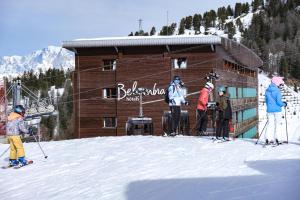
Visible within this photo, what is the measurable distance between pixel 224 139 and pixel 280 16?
124m

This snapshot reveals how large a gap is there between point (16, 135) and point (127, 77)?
22329mm

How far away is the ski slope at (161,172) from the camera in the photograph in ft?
24.0

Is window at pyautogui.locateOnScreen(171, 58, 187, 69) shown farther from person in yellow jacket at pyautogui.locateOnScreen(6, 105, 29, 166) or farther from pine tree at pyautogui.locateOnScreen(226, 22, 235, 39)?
pine tree at pyautogui.locateOnScreen(226, 22, 235, 39)

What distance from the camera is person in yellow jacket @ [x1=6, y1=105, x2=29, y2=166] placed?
35.9ft

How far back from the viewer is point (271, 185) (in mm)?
7285

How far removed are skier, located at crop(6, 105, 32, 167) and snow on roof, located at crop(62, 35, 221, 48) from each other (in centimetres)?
2162

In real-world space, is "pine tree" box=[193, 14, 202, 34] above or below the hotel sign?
above

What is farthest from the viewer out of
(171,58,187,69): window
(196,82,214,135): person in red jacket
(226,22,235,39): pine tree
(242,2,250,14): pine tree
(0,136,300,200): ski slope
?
(242,2,250,14): pine tree

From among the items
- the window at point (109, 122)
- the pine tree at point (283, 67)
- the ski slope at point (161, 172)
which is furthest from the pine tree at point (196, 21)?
the ski slope at point (161, 172)

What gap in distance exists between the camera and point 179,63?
32656 millimetres

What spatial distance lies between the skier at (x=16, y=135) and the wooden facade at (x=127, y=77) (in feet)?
67.0

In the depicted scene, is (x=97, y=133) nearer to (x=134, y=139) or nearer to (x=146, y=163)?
(x=134, y=139)

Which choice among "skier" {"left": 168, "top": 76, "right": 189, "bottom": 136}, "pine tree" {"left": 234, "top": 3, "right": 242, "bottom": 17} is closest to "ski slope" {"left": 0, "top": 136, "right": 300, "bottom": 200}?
"skier" {"left": 168, "top": 76, "right": 189, "bottom": 136}

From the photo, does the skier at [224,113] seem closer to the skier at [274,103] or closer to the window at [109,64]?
the skier at [274,103]
